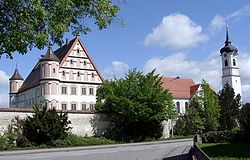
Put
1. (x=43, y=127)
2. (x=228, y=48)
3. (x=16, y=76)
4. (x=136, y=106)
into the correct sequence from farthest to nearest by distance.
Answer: (x=228, y=48) → (x=16, y=76) → (x=136, y=106) → (x=43, y=127)

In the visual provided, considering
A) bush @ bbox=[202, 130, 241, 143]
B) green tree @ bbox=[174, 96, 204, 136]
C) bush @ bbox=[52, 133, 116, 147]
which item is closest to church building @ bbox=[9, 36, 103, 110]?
green tree @ bbox=[174, 96, 204, 136]

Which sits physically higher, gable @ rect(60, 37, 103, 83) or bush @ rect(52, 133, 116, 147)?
gable @ rect(60, 37, 103, 83)

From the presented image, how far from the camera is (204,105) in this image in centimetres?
7231

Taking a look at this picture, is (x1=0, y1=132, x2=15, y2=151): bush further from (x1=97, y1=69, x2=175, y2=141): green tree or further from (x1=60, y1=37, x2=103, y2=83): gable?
(x1=60, y1=37, x2=103, y2=83): gable

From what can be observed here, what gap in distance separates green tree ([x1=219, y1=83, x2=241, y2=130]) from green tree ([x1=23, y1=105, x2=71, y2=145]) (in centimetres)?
4463

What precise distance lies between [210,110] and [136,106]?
92.0 ft

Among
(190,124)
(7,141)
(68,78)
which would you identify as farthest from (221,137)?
(68,78)

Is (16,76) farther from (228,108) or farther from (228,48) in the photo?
(228,48)

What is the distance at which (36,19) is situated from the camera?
9.27m

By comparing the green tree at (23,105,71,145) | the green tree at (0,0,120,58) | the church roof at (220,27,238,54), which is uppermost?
the church roof at (220,27,238,54)

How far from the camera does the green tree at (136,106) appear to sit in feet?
149

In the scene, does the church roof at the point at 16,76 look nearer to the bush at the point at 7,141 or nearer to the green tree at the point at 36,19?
the bush at the point at 7,141

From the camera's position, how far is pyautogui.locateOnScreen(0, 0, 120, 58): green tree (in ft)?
30.1

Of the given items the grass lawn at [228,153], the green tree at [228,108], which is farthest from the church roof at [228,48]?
the grass lawn at [228,153]
